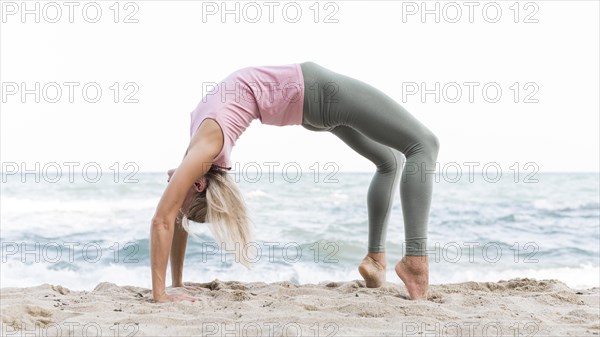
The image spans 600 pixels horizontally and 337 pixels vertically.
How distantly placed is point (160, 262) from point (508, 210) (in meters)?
8.98

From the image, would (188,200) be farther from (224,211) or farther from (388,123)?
(388,123)

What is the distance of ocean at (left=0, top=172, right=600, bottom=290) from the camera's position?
5.11 m

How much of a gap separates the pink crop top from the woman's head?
77mm

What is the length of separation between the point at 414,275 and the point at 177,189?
105cm

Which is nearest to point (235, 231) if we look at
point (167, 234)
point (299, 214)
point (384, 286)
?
point (167, 234)

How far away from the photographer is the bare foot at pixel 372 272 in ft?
9.80

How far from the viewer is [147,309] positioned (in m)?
2.34

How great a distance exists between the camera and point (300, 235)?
7.11m

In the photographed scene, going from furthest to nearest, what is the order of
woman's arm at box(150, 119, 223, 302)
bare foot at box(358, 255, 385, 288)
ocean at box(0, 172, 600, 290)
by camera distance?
1. ocean at box(0, 172, 600, 290)
2. bare foot at box(358, 255, 385, 288)
3. woman's arm at box(150, 119, 223, 302)

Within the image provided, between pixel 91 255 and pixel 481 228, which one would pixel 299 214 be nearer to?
pixel 481 228

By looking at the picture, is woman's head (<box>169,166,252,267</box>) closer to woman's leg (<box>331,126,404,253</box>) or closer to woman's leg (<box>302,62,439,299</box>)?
woman's leg (<box>302,62,439,299</box>)

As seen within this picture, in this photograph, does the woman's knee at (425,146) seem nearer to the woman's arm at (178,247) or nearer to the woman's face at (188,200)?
the woman's face at (188,200)

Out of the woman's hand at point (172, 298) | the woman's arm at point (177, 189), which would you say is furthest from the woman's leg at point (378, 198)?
the woman's hand at point (172, 298)

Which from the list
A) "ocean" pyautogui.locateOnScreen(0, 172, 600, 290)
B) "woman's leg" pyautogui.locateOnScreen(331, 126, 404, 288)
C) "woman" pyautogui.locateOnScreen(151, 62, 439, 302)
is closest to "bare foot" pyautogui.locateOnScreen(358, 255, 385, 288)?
"woman's leg" pyautogui.locateOnScreen(331, 126, 404, 288)
